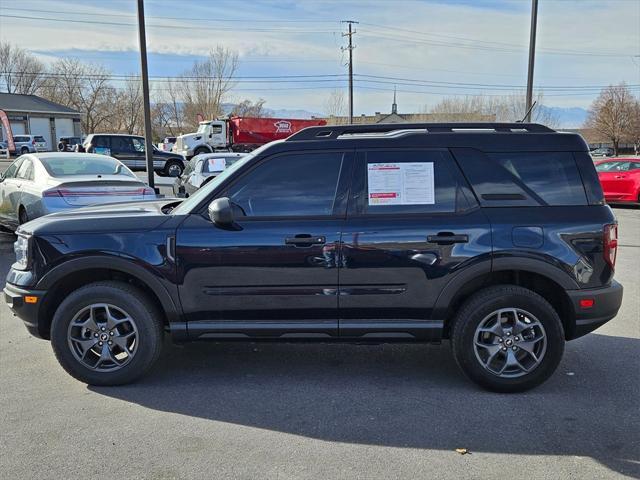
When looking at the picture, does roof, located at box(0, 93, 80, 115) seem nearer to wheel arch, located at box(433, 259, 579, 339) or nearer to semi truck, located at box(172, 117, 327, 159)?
semi truck, located at box(172, 117, 327, 159)

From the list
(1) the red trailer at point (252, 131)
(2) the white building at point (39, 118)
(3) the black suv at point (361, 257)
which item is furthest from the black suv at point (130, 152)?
(2) the white building at point (39, 118)

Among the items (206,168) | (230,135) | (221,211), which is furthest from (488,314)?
(230,135)

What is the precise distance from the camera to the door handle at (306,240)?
3961mm

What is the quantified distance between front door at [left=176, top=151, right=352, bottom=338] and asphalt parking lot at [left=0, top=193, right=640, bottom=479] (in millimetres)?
542

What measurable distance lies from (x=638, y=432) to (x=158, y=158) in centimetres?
2461

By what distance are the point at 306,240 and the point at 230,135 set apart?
3321 cm

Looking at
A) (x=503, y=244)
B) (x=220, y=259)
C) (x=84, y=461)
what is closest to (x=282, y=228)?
(x=220, y=259)

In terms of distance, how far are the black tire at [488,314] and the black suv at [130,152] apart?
2322 cm

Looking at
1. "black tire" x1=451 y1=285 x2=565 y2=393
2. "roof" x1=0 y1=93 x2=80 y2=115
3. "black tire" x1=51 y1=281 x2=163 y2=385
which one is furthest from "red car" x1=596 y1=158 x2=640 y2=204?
"roof" x1=0 y1=93 x2=80 y2=115

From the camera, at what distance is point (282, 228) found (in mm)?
3988

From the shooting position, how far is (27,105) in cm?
5862

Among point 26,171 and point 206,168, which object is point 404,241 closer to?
point 26,171

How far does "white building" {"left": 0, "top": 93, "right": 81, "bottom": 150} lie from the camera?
5647cm

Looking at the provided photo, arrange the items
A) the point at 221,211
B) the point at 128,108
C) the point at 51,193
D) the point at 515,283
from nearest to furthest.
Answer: the point at 221,211 < the point at 515,283 < the point at 51,193 < the point at 128,108
